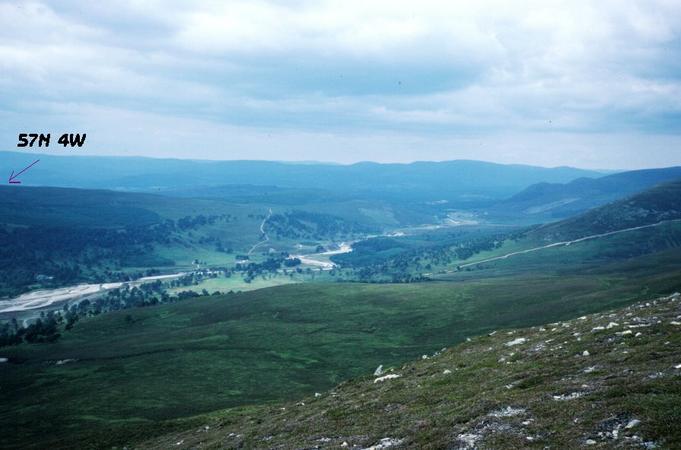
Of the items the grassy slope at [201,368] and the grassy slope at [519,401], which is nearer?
the grassy slope at [519,401]

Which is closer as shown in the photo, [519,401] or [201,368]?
[519,401]

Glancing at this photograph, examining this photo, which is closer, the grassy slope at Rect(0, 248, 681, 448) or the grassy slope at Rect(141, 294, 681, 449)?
the grassy slope at Rect(141, 294, 681, 449)

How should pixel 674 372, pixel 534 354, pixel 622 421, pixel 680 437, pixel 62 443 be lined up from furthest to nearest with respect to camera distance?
1. pixel 62 443
2. pixel 534 354
3. pixel 674 372
4. pixel 622 421
5. pixel 680 437

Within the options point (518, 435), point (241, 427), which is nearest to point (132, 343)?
point (241, 427)

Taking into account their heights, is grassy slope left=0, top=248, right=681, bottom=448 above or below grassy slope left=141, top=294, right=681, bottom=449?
below

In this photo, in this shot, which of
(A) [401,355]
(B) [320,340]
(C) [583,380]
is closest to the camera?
(C) [583,380]

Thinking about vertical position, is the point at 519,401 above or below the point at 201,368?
above

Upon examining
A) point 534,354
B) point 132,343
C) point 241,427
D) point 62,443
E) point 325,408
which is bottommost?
point 132,343

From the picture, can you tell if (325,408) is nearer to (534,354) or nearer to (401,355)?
(534,354)
